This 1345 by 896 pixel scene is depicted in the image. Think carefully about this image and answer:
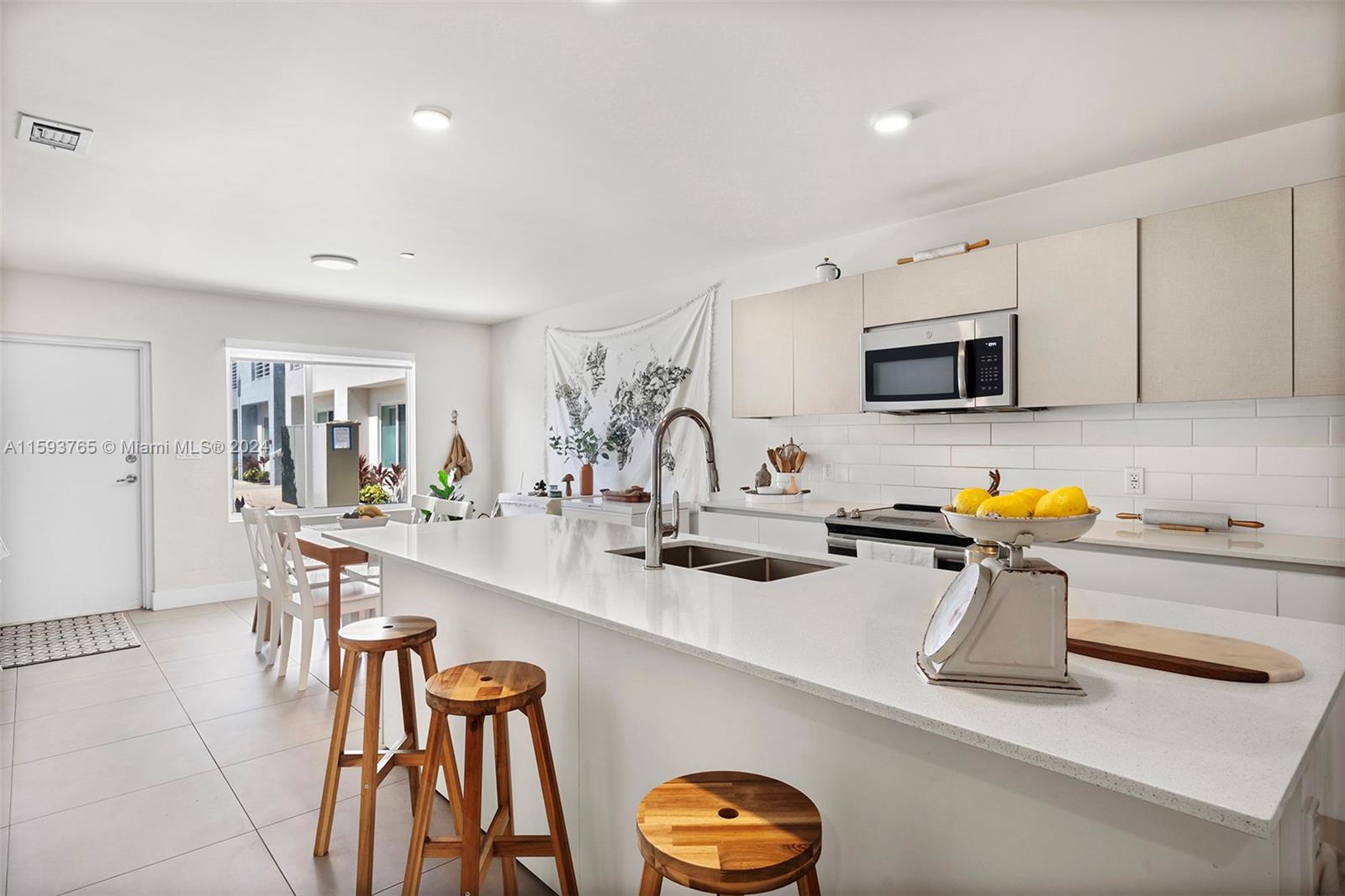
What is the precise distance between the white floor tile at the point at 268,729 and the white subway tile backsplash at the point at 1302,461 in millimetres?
3819

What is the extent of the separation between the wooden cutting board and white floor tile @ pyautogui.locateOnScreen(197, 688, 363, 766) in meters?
2.89

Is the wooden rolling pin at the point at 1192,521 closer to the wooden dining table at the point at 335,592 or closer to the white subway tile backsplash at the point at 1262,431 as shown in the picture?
the white subway tile backsplash at the point at 1262,431

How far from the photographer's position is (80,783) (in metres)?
2.56

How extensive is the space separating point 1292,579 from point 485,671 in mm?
2462

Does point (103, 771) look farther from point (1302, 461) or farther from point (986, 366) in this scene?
point (1302, 461)

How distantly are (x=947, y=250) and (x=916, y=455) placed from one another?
107 centimetres

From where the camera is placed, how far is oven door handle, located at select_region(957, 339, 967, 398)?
3.18 metres

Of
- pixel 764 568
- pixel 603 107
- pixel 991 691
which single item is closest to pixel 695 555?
pixel 764 568

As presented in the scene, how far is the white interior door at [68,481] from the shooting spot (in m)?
4.73

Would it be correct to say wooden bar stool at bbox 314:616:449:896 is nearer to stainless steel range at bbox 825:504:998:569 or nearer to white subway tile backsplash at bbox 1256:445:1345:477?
stainless steel range at bbox 825:504:998:569

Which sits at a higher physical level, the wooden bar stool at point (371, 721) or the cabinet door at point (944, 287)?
the cabinet door at point (944, 287)

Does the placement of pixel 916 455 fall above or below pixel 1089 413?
below

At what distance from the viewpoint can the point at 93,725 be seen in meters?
3.08

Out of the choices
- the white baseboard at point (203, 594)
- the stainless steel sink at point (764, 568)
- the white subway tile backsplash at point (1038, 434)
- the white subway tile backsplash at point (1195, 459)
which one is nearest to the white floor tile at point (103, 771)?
the stainless steel sink at point (764, 568)
